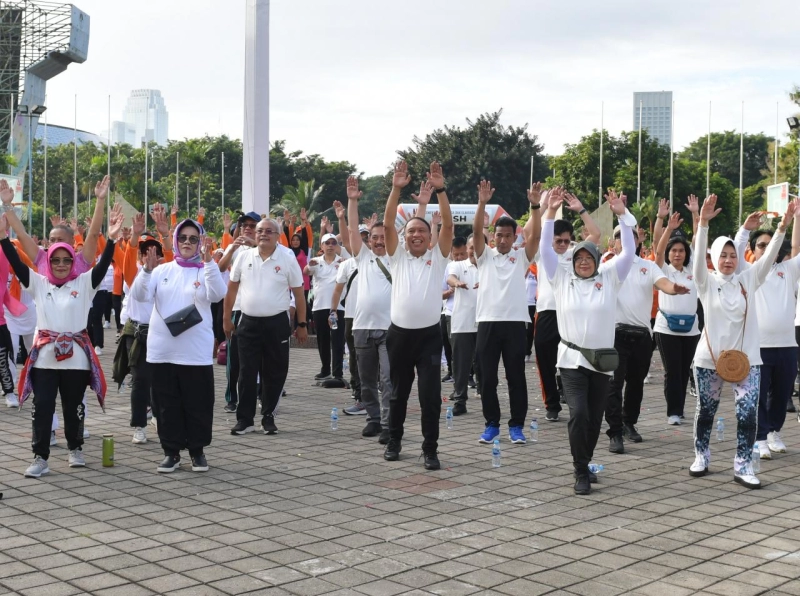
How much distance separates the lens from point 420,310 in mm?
8227

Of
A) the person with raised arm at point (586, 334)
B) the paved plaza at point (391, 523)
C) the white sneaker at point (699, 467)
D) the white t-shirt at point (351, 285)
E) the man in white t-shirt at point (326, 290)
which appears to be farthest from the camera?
the man in white t-shirt at point (326, 290)

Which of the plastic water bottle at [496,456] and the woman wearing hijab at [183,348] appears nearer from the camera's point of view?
the woman wearing hijab at [183,348]

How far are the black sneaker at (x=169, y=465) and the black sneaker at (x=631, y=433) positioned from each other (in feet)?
13.5

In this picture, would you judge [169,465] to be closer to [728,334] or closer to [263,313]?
[263,313]

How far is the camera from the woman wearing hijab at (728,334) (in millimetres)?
7719

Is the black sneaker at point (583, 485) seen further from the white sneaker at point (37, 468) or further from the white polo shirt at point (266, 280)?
the white sneaker at point (37, 468)

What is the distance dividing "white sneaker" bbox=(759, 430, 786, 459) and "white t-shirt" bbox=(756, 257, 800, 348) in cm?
92

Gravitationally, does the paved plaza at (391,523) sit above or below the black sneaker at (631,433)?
below

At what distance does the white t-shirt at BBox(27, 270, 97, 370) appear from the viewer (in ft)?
25.7

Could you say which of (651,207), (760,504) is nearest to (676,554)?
(760,504)

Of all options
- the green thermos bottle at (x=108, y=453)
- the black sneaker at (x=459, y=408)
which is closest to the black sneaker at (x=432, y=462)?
the green thermos bottle at (x=108, y=453)

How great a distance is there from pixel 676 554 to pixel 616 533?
1.70 ft

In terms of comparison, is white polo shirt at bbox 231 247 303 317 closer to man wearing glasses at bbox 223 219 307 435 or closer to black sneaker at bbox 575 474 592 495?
man wearing glasses at bbox 223 219 307 435

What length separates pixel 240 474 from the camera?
802 cm
